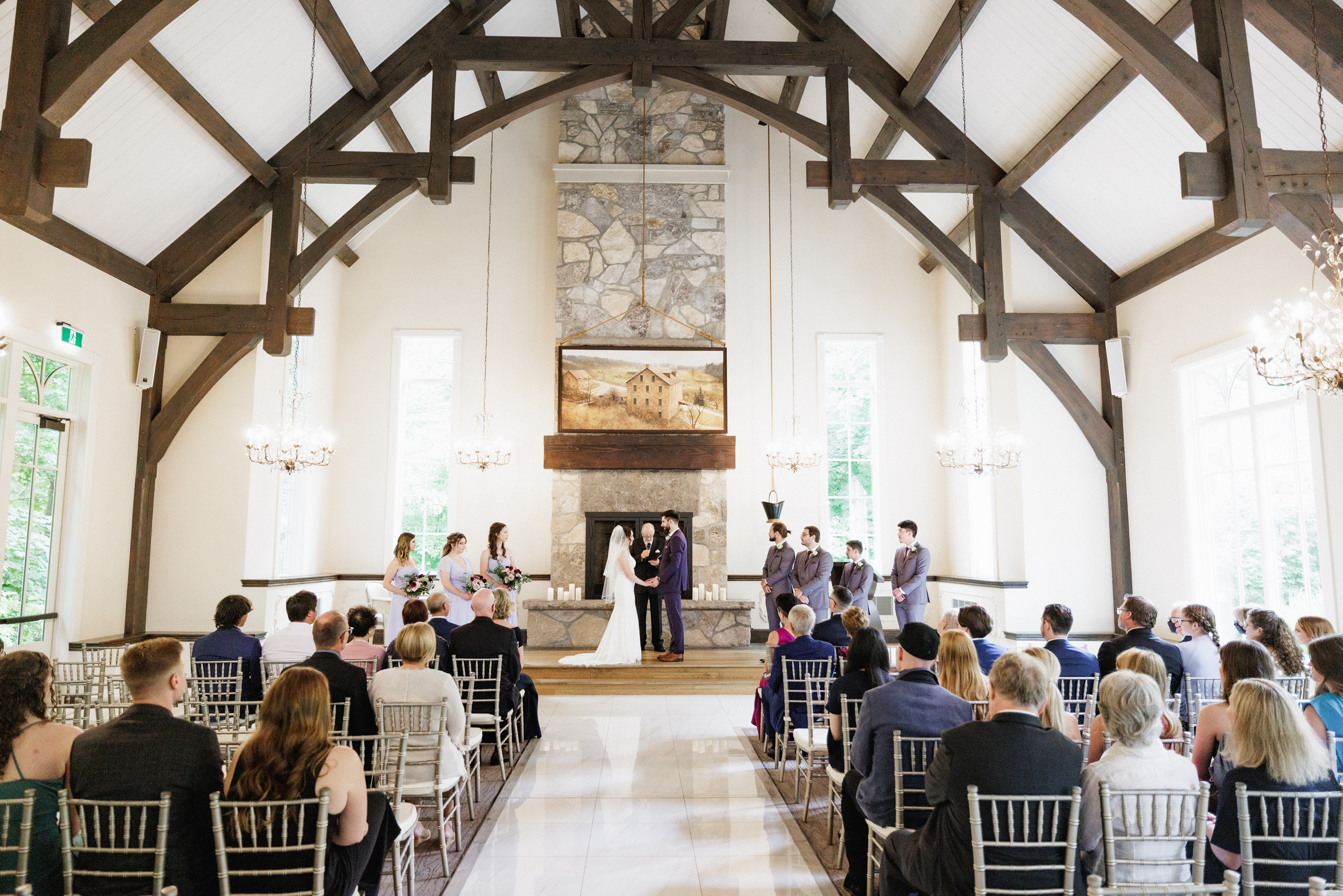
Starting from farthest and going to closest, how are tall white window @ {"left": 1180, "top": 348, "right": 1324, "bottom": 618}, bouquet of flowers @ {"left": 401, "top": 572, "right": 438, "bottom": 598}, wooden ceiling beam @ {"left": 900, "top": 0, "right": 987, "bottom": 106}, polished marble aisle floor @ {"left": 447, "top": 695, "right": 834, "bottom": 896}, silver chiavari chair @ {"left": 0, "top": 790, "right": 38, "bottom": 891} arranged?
bouquet of flowers @ {"left": 401, "top": 572, "right": 438, "bottom": 598} → wooden ceiling beam @ {"left": 900, "top": 0, "right": 987, "bottom": 106} → tall white window @ {"left": 1180, "top": 348, "right": 1324, "bottom": 618} → polished marble aisle floor @ {"left": 447, "top": 695, "right": 834, "bottom": 896} → silver chiavari chair @ {"left": 0, "top": 790, "right": 38, "bottom": 891}

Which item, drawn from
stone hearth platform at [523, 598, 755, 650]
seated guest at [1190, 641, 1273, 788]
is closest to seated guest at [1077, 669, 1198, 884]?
seated guest at [1190, 641, 1273, 788]

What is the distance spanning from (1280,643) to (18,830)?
454 cm

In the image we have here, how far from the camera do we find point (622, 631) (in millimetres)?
8539

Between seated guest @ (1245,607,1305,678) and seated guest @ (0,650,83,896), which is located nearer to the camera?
seated guest @ (0,650,83,896)

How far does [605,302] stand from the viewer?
10.4 m

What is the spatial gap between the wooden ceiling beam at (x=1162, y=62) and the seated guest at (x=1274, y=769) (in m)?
3.77

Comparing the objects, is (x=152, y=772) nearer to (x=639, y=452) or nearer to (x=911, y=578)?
(x=911, y=578)

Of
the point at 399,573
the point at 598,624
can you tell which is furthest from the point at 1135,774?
the point at 598,624

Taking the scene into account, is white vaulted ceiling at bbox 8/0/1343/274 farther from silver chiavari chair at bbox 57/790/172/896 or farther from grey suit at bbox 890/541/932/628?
silver chiavari chair at bbox 57/790/172/896

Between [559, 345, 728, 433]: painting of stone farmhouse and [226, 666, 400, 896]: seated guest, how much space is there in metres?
7.87

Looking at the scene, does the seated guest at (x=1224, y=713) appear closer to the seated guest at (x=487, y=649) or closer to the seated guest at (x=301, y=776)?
the seated guest at (x=301, y=776)

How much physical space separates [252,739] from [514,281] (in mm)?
9046

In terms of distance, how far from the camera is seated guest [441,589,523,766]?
5188mm

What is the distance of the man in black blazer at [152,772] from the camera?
2182mm
